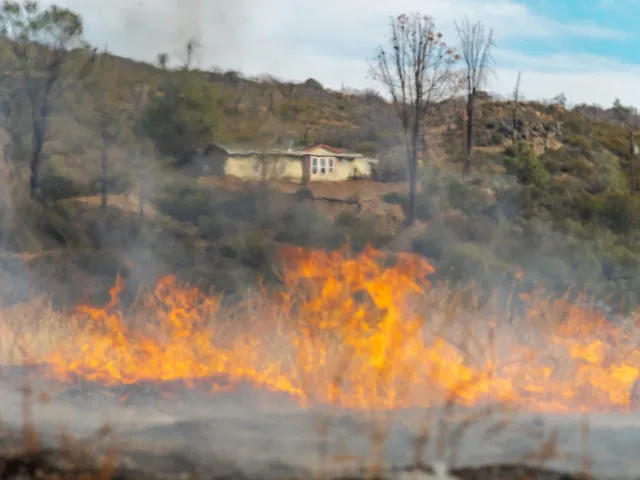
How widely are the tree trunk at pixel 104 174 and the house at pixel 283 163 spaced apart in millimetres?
4192

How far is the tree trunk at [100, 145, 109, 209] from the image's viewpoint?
109 ft

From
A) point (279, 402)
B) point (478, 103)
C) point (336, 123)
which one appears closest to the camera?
point (279, 402)

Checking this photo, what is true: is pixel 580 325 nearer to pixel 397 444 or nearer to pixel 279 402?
pixel 279 402

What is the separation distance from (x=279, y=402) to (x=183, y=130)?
30.7m

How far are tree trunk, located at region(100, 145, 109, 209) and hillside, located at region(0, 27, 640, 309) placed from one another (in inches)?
12.1

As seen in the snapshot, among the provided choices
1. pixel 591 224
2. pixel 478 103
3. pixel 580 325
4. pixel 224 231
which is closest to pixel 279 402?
pixel 580 325

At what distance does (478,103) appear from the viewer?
208 feet

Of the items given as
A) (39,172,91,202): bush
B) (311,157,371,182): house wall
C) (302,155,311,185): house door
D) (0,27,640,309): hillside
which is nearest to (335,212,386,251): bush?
(0,27,640,309): hillside

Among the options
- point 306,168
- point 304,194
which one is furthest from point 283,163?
point 304,194

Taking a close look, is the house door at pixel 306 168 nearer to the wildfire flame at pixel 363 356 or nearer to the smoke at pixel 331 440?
the wildfire flame at pixel 363 356

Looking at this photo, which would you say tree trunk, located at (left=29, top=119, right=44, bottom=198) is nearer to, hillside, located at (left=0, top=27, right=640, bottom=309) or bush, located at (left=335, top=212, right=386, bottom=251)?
hillside, located at (left=0, top=27, right=640, bottom=309)

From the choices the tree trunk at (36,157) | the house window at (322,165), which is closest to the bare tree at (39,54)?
the tree trunk at (36,157)

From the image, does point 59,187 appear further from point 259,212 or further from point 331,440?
point 331,440

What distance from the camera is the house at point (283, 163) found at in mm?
39125
